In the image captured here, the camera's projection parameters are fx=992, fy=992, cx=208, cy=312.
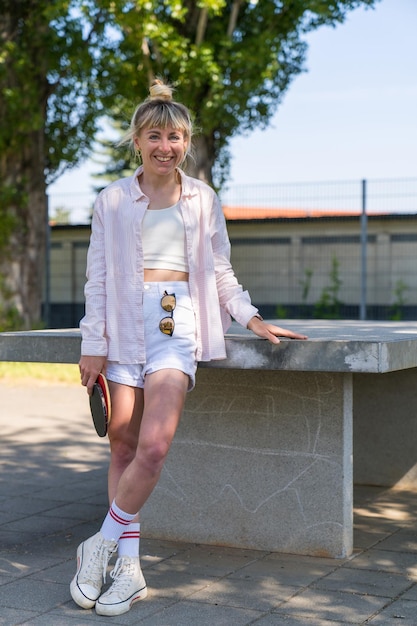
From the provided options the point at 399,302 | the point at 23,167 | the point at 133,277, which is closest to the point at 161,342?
the point at 133,277

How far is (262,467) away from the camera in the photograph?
481cm

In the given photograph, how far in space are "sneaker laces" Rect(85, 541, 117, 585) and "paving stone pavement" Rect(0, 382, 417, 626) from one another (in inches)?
5.2

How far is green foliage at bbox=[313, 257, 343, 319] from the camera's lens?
17703 mm

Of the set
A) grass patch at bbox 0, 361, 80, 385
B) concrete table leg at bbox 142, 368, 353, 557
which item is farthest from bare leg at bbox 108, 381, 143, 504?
grass patch at bbox 0, 361, 80, 385

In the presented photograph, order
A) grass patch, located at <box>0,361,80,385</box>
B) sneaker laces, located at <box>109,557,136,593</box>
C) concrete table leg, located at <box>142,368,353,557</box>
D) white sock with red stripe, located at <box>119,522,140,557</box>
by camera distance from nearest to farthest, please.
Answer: sneaker laces, located at <box>109,557,136,593</box> < white sock with red stripe, located at <box>119,522,140,557</box> < concrete table leg, located at <box>142,368,353,557</box> < grass patch, located at <box>0,361,80,385</box>

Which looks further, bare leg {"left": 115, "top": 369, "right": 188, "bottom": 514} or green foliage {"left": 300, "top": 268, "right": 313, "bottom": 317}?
green foliage {"left": 300, "top": 268, "right": 313, "bottom": 317}

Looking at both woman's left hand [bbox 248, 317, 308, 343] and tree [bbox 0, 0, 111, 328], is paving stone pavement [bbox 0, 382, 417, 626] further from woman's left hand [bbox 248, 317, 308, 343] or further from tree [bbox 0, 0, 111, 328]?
tree [bbox 0, 0, 111, 328]

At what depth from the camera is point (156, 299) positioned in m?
3.99

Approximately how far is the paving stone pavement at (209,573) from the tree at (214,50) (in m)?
10.9

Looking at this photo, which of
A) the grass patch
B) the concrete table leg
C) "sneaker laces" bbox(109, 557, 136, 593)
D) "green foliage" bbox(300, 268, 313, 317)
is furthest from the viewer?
"green foliage" bbox(300, 268, 313, 317)

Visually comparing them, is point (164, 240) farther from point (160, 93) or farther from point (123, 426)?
point (123, 426)

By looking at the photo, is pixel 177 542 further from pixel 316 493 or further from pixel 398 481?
pixel 398 481

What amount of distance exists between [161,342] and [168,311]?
5.0 inches

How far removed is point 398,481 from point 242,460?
2.06m
